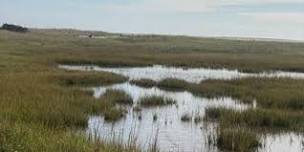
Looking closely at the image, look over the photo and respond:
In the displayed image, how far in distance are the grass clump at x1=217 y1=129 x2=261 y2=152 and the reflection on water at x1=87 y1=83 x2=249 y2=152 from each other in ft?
1.43

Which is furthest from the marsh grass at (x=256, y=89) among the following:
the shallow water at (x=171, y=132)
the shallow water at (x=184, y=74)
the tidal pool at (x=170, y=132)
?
the shallow water at (x=184, y=74)

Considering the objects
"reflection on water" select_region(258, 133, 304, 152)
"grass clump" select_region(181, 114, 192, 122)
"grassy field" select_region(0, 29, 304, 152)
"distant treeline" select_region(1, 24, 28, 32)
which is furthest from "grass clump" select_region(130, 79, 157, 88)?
"distant treeline" select_region(1, 24, 28, 32)

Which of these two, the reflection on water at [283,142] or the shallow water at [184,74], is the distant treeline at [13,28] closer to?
the shallow water at [184,74]

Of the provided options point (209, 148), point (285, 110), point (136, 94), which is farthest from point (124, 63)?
point (209, 148)

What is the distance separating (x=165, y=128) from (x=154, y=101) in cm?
593

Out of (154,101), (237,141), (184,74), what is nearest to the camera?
(237,141)

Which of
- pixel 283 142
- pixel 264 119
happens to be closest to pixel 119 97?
pixel 264 119

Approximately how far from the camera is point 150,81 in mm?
35719

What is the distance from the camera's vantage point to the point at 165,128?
20.5m

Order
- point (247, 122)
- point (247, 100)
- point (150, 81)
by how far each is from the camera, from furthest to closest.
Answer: point (150, 81) → point (247, 100) → point (247, 122)

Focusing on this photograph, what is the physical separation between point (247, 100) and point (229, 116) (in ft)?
21.1

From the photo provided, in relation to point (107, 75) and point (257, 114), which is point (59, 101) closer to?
point (257, 114)

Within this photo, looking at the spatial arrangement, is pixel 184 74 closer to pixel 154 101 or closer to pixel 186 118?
pixel 154 101

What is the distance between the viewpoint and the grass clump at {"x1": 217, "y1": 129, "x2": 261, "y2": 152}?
669 inches
